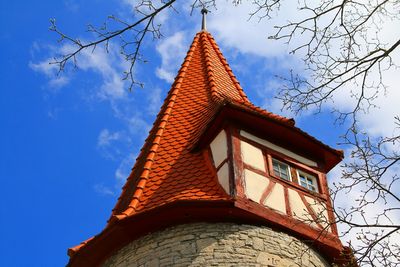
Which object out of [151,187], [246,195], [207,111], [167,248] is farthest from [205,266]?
[207,111]

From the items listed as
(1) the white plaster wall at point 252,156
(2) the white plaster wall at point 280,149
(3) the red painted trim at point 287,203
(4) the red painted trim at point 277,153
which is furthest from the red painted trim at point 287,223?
(2) the white plaster wall at point 280,149

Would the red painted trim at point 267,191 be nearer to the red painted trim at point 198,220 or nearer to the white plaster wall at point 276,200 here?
the white plaster wall at point 276,200

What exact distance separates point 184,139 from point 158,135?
0.48 metres

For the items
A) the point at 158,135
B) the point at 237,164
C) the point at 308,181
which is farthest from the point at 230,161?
the point at 158,135

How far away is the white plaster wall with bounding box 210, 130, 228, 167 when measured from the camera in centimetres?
895

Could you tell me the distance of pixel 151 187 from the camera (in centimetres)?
896

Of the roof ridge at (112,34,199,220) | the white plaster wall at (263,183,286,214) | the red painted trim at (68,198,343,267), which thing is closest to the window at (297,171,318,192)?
the white plaster wall at (263,183,286,214)

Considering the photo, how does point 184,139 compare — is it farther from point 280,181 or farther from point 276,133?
point 280,181

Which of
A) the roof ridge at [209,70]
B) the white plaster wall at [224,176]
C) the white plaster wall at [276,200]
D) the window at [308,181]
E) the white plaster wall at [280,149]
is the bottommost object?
the white plaster wall at [276,200]

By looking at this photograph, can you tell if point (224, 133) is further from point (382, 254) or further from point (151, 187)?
point (382, 254)

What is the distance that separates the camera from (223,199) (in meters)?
7.86

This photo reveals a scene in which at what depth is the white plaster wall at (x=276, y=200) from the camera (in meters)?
8.29

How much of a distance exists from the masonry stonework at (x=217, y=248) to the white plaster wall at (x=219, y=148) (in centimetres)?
124

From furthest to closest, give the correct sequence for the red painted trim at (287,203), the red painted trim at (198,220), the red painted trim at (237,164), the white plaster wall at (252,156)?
the white plaster wall at (252,156) < the red painted trim at (287,203) < the red painted trim at (237,164) < the red painted trim at (198,220)
